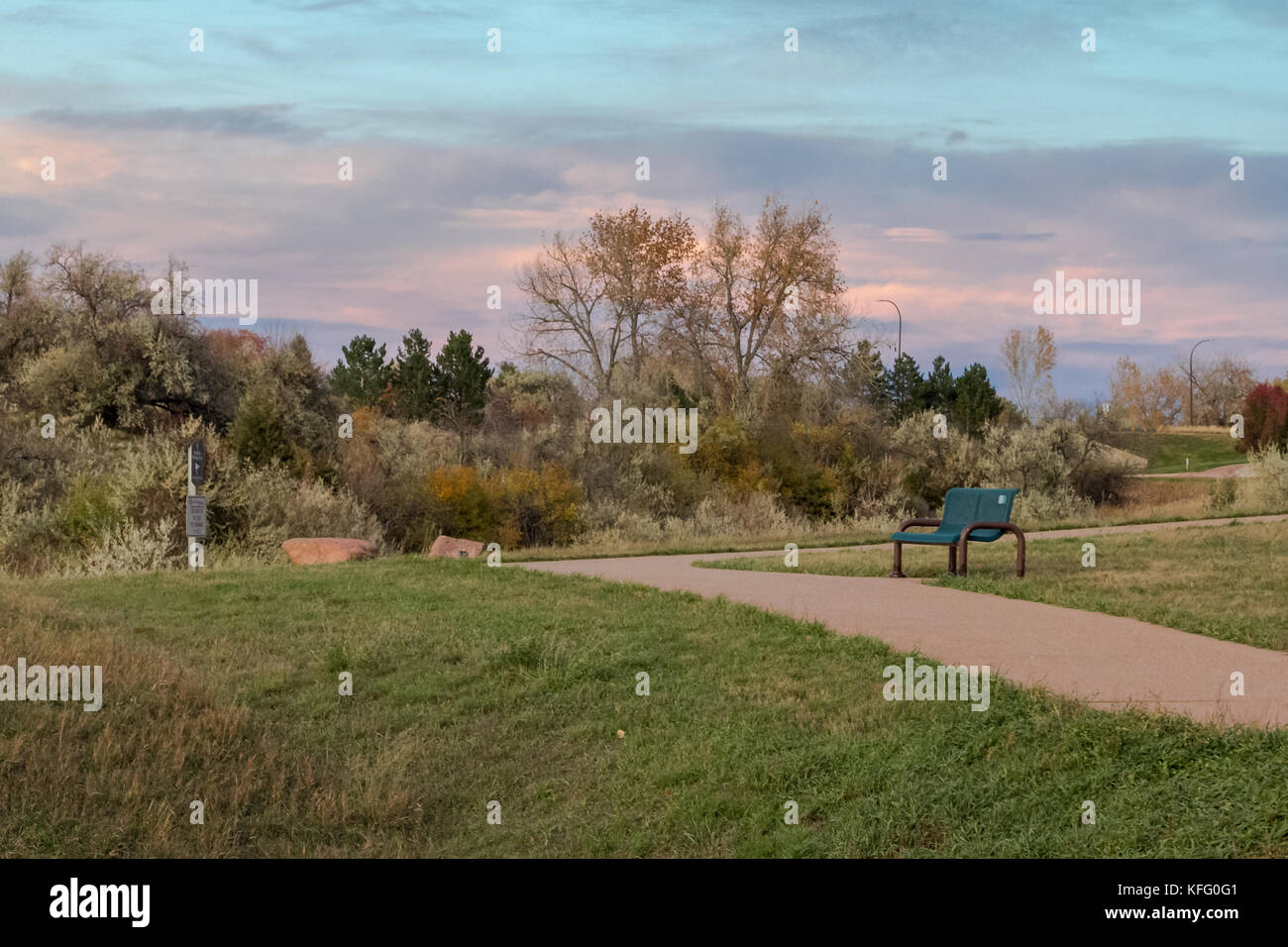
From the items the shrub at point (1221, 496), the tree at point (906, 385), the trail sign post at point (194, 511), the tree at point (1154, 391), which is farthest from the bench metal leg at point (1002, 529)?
the tree at point (1154, 391)

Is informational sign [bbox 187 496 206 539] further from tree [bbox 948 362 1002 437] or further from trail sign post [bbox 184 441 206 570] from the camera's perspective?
tree [bbox 948 362 1002 437]

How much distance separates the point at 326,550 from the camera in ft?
56.6

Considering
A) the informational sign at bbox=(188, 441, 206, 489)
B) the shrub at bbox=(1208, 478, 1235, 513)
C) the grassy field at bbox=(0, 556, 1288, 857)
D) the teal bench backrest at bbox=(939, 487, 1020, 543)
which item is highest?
the informational sign at bbox=(188, 441, 206, 489)

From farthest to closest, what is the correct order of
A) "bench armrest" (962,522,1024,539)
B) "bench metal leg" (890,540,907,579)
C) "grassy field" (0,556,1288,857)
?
"bench metal leg" (890,540,907,579)
"bench armrest" (962,522,1024,539)
"grassy field" (0,556,1288,857)

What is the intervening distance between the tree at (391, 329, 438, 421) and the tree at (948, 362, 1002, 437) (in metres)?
19.0

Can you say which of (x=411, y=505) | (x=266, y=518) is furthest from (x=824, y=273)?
(x=266, y=518)

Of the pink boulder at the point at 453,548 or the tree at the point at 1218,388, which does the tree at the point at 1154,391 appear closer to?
the tree at the point at 1218,388

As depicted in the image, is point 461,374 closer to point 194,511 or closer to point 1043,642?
point 194,511

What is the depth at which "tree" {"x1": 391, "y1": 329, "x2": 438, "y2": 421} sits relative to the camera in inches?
1790

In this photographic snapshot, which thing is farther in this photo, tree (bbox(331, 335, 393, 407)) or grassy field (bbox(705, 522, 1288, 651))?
tree (bbox(331, 335, 393, 407))

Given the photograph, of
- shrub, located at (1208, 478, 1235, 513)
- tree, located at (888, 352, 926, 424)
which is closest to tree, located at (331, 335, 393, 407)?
tree, located at (888, 352, 926, 424)

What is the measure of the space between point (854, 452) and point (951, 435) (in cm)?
350

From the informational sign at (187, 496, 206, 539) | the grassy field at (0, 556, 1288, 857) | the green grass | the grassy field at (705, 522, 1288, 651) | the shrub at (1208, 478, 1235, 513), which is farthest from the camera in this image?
the green grass

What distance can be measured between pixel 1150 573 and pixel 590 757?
8817 mm
